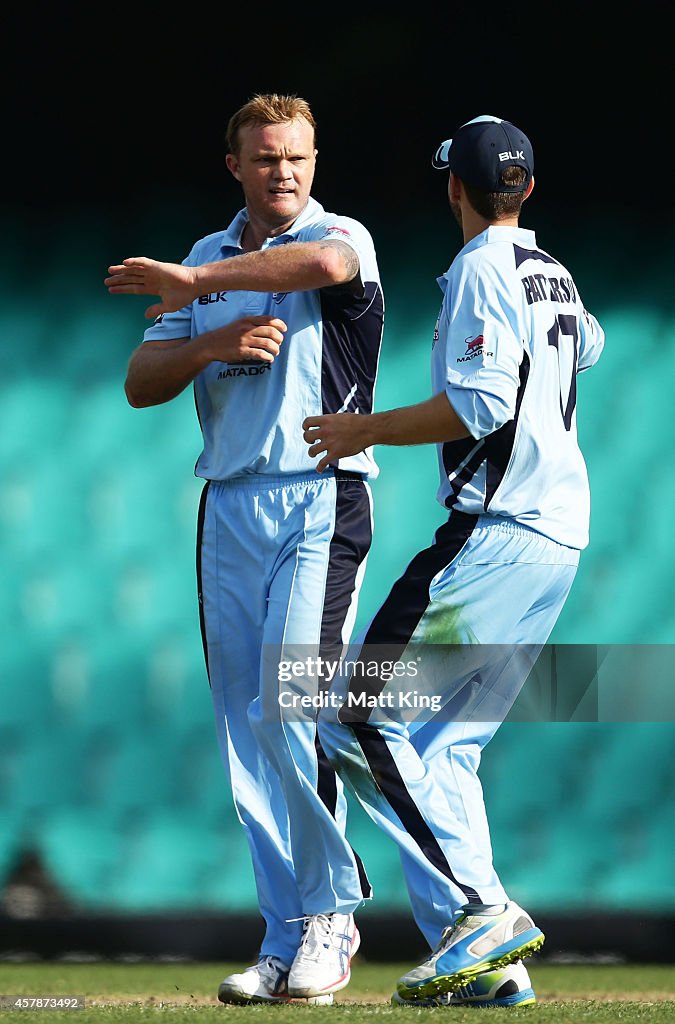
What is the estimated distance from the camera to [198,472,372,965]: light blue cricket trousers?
2969 mm

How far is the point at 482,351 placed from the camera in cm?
264

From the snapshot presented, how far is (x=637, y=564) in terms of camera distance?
4363 mm

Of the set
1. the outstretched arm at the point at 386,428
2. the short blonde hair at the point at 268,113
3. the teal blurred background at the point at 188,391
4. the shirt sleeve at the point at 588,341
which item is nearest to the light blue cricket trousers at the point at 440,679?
the outstretched arm at the point at 386,428

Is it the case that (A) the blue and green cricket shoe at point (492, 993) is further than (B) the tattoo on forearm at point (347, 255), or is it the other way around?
(B) the tattoo on forearm at point (347, 255)

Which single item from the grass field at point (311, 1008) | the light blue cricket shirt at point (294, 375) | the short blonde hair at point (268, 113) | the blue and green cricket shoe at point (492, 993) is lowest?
the grass field at point (311, 1008)

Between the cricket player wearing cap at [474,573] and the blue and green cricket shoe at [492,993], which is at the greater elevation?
the cricket player wearing cap at [474,573]

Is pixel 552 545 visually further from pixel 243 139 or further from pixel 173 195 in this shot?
pixel 173 195

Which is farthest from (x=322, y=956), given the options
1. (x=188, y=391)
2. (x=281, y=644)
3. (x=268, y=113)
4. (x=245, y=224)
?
(x=188, y=391)

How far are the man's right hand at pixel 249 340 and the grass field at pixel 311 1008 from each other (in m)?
1.25

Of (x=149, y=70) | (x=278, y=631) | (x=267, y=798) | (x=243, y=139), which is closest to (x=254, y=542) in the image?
(x=278, y=631)

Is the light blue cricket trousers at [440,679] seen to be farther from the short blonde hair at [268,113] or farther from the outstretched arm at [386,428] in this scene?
the short blonde hair at [268,113]

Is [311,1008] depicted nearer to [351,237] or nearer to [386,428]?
[386,428]

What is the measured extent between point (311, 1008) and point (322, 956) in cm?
22

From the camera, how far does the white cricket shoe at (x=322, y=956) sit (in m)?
2.88
